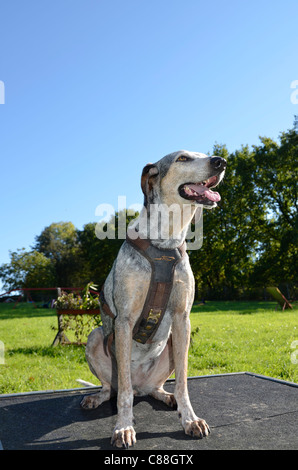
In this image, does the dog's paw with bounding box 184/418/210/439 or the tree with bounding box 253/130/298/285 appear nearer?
the dog's paw with bounding box 184/418/210/439

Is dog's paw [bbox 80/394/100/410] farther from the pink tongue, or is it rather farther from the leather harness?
the pink tongue

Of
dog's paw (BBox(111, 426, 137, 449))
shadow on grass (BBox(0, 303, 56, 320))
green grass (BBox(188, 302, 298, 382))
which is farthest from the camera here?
shadow on grass (BBox(0, 303, 56, 320))

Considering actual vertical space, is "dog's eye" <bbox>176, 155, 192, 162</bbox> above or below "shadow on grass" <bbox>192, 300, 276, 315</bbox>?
above

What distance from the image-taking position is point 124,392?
2.82 meters

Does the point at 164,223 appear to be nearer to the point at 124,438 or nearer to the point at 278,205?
the point at 124,438

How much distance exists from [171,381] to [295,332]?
654 cm

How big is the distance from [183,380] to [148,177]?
1579 millimetres

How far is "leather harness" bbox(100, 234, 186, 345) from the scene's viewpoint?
2957mm

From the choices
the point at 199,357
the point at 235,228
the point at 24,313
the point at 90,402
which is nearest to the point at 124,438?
the point at 90,402

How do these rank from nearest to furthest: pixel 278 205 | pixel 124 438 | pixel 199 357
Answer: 1. pixel 124 438
2. pixel 199 357
3. pixel 278 205

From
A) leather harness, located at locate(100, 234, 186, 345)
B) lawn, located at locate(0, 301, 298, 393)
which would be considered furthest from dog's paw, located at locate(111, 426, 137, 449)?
lawn, located at locate(0, 301, 298, 393)

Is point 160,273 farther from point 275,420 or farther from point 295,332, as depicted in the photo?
point 295,332

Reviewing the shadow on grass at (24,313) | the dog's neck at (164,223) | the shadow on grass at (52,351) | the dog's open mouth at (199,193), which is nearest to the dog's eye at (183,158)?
the dog's open mouth at (199,193)

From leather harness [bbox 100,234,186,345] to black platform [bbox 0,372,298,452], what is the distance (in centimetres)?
76
